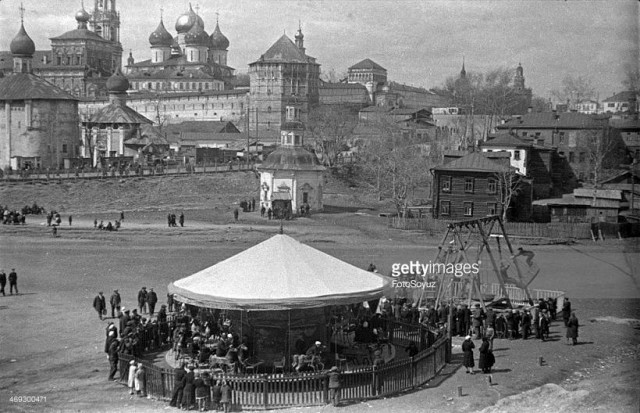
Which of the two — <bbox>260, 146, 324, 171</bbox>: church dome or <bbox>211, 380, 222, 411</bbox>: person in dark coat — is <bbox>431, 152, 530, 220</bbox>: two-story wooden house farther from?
<bbox>211, 380, 222, 411</bbox>: person in dark coat

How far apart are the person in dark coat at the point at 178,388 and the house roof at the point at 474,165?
2722 cm

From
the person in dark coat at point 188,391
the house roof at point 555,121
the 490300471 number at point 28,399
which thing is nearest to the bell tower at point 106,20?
the house roof at point 555,121

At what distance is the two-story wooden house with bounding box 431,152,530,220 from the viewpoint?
129ft

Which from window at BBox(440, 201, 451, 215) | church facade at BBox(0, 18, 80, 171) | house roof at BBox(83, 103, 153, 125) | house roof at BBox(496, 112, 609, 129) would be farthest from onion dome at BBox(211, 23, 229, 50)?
window at BBox(440, 201, 451, 215)

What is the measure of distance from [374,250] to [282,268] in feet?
54.9

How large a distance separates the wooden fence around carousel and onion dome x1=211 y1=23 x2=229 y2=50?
276 ft

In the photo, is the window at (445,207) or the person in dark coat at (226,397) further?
the window at (445,207)

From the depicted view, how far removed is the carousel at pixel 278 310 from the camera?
50.2ft

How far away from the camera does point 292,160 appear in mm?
43875

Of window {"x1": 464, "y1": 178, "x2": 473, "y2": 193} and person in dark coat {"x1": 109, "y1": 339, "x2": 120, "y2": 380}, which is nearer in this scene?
person in dark coat {"x1": 109, "y1": 339, "x2": 120, "y2": 380}

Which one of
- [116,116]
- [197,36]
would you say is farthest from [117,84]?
[197,36]

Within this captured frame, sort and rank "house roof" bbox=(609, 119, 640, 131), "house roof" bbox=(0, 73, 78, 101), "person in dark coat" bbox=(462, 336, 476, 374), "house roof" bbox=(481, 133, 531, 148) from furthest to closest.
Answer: "house roof" bbox=(0, 73, 78, 101), "house roof" bbox=(609, 119, 640, 131), "house roof" bbox=(481, 133, 531, 148), "person in dark coat" bbox=(462, 336, 476, 374)

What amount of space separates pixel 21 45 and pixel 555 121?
34942mm

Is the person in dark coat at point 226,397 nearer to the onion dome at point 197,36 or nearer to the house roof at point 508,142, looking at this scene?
the house roof at point 508,142
